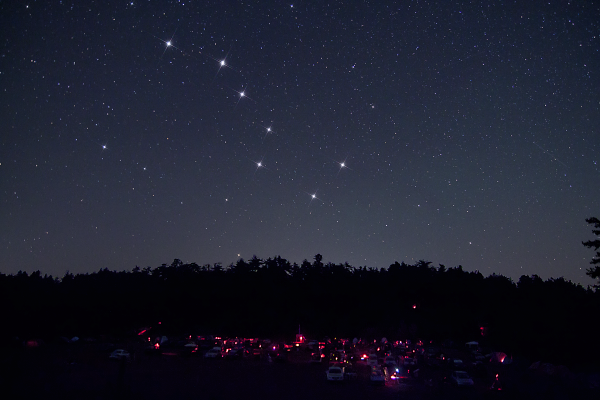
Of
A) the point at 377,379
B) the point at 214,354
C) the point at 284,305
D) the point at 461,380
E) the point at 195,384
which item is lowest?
the point at 214,354

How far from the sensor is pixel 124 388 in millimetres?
16344

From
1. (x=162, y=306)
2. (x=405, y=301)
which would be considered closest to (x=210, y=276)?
(x=162, y=306)

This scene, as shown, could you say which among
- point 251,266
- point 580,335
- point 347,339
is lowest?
point 347,339

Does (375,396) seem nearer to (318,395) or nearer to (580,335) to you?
(318,395)

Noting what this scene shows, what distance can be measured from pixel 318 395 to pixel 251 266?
59.9 meters

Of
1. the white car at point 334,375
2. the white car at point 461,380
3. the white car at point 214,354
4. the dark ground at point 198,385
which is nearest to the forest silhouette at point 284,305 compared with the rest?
the white car at point 214,354

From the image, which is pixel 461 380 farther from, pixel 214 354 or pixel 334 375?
pixel 214 354

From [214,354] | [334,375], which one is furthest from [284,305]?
[334,375]

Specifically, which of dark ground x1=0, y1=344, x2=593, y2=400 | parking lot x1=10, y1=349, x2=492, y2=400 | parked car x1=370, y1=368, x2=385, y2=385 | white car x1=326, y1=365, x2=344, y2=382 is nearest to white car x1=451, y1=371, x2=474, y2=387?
dark ground x1=0, y1=344, x2=593, y2=400

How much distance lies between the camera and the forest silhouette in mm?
54406

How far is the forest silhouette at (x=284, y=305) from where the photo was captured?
54.4m

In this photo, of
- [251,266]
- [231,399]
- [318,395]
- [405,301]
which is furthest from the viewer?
[251,266]

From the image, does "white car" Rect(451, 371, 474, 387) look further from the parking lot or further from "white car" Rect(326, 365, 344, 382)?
"white car" Rect(326, 365, 344, 382)

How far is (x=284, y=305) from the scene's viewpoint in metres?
63.1
